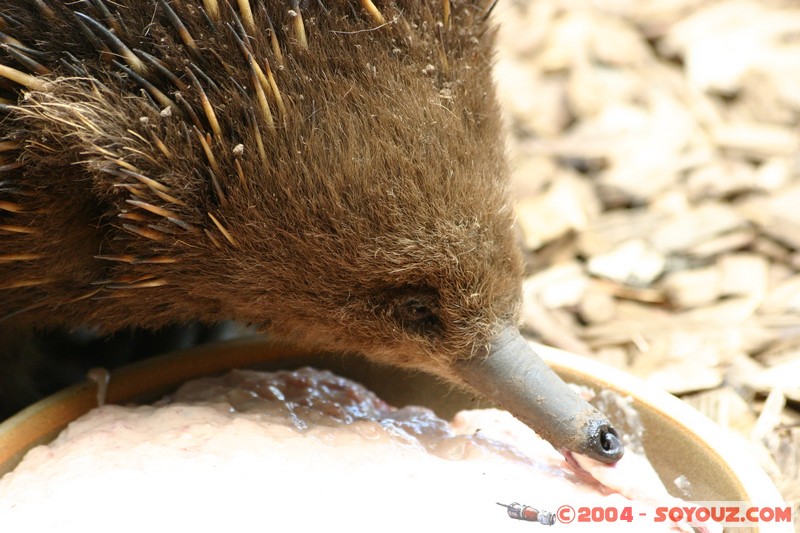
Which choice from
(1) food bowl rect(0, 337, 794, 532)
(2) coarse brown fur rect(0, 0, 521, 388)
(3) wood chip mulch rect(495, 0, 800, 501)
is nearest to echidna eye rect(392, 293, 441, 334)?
(2) coarse brown fur rect(0, 0, 521, 388)

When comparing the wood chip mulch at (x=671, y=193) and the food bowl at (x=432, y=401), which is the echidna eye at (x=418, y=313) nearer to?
the food bowl at (x=432, y=401)

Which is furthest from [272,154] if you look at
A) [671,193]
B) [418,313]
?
[671,193]

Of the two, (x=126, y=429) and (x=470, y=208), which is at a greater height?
(x=470, y=208)

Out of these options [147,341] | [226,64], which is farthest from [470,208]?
[147,341]

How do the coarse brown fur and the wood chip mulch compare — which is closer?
the coarse brown fur

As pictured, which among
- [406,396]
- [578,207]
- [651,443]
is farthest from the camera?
[578,207]

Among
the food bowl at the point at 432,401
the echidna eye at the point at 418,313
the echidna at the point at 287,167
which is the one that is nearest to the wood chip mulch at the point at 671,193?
the food bowl at the point at 432,401

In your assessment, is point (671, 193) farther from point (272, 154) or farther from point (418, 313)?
point (272, 154)

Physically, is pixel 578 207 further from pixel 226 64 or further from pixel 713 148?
pixel 226 64

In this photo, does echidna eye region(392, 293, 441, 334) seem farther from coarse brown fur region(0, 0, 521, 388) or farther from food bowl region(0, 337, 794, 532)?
food bowl region(0, 337, 794, 532)
